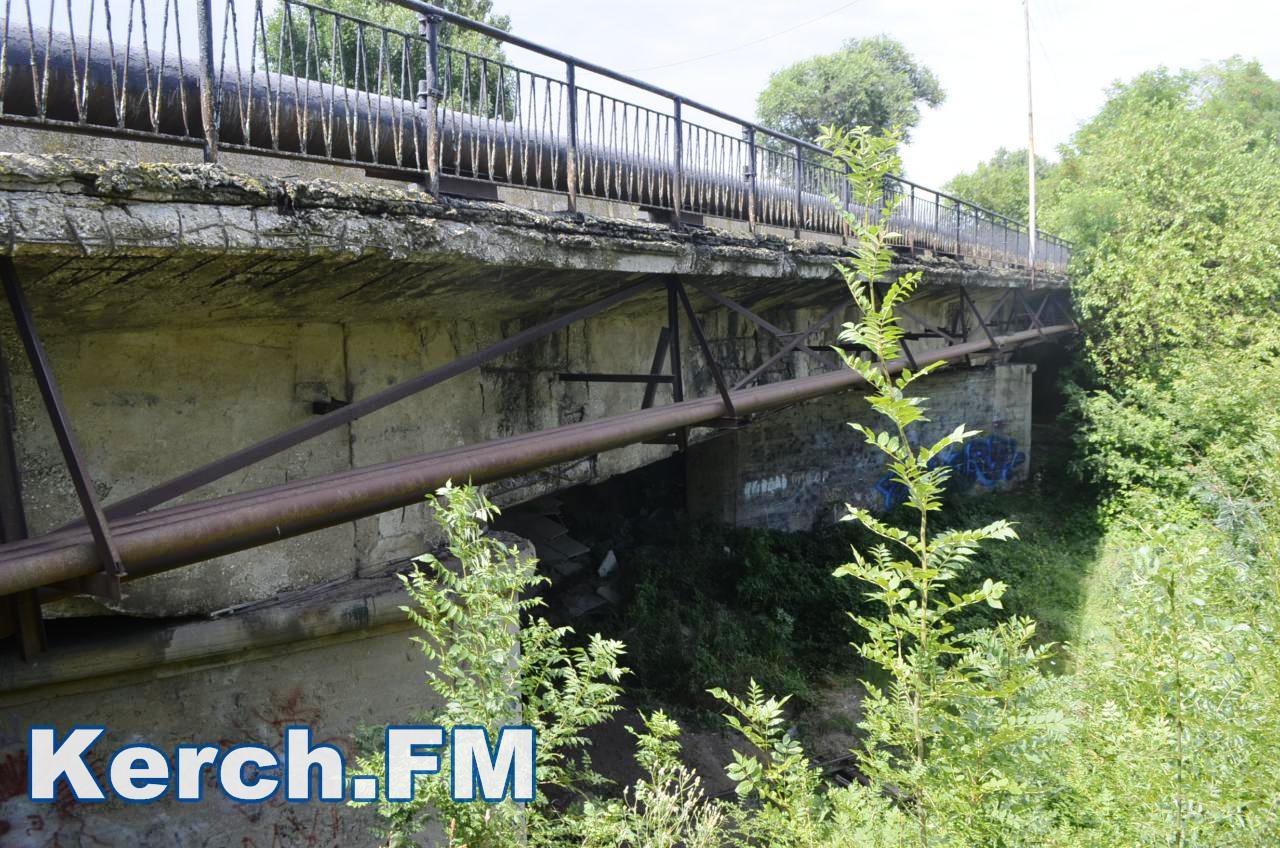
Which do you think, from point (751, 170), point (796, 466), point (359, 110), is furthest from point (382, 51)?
point (796, 466)

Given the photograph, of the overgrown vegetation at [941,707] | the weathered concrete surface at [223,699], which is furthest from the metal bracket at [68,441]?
the weathered concrete surface at [223,699]

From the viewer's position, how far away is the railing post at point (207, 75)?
120 inches

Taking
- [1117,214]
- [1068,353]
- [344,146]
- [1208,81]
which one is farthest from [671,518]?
[1208,81]

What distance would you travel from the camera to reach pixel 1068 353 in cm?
2247

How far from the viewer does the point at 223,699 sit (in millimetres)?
3934

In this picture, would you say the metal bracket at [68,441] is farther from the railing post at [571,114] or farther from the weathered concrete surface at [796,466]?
the weathered concrete surface at [796,466]

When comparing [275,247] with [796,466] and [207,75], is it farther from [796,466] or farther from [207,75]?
[796,466]

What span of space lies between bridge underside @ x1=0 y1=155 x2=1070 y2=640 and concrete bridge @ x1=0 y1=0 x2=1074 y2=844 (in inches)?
0.5

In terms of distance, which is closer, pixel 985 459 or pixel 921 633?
pixel 921 633

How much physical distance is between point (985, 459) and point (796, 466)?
238 inches

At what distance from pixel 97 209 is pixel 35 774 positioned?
7.95 feet

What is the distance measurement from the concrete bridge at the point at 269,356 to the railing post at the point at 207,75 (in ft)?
0.04

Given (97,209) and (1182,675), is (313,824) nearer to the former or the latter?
(97,209)

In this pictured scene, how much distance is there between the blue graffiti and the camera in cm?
1634
